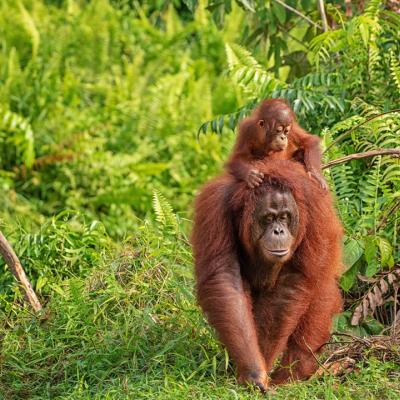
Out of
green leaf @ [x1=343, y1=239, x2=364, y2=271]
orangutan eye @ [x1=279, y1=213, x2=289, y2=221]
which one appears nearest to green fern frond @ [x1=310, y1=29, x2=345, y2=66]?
green leaf @ [x1=343, y1=239, x2=364, y2=271]

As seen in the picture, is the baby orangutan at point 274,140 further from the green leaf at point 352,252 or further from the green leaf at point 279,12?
the green leaf at point 279,12

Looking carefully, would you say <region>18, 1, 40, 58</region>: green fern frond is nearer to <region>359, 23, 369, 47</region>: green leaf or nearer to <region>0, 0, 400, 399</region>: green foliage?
<region>0, 0, 400, 399</region>: green foliage

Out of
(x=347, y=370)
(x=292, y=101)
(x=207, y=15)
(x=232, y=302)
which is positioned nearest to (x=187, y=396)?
(x=232, y=302)

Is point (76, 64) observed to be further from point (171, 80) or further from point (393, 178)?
point (393, 178)

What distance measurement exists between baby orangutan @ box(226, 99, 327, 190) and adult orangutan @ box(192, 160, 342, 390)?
0.69 ft

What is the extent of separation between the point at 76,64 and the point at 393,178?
5.64 metres

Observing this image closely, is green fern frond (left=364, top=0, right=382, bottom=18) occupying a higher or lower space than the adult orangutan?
higher

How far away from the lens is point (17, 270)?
21.5 feet

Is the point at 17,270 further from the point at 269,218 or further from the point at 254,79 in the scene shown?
the point at 254,79

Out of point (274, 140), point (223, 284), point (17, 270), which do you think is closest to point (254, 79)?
point (274, 140)

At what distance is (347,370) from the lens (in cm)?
561

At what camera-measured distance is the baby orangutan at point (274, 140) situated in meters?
5.84

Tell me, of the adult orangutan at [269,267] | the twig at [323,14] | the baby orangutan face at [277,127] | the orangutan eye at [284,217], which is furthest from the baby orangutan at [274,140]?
the twig at [323,14]

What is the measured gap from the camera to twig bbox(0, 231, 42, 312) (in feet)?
21.2
